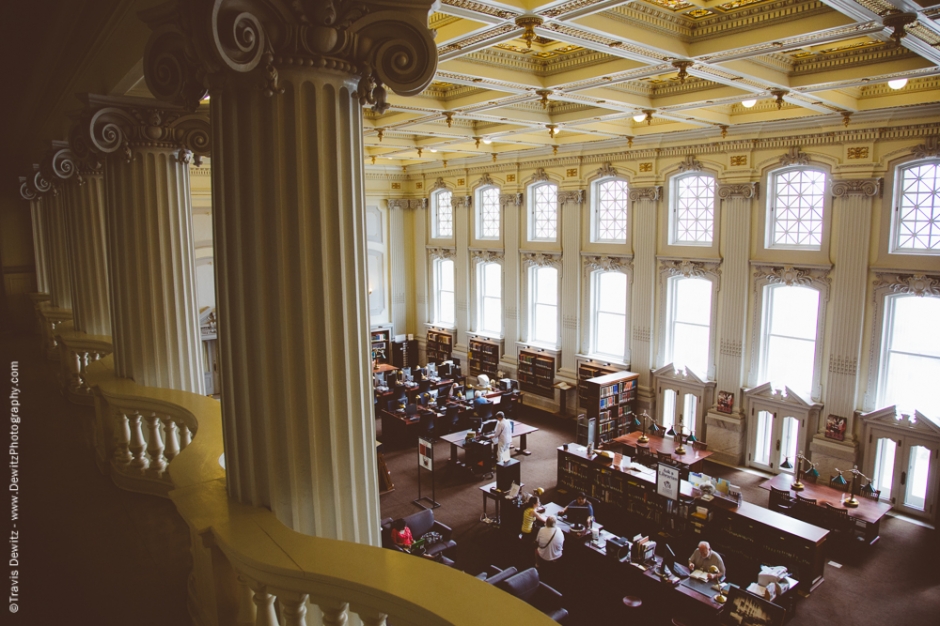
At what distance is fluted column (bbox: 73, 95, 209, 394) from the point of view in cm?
387

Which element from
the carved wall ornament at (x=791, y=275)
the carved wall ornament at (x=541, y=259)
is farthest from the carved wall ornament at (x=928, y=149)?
the carved wall ornament at (x=541, y=259)

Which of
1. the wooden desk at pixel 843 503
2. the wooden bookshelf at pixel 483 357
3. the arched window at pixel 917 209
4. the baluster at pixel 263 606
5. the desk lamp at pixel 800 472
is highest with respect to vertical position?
the arched window at pixel 917 209

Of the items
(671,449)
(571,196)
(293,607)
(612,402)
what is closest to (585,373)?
(612,402)

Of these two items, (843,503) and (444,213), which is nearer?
(843,503)

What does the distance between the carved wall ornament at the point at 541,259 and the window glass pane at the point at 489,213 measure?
1383 millimetres

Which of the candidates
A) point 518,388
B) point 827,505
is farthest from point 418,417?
point 827,505

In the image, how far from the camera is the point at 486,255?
16.1 meters

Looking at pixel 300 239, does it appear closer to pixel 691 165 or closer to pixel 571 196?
pixel 691 165

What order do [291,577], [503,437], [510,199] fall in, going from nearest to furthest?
1. [291,577]
2. [503,437]
3. [510,199]

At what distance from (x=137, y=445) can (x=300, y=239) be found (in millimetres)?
2477

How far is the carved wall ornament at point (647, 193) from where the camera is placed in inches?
479

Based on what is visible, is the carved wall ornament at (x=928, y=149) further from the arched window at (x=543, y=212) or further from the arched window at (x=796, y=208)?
the arched window at (x=543, y=212)

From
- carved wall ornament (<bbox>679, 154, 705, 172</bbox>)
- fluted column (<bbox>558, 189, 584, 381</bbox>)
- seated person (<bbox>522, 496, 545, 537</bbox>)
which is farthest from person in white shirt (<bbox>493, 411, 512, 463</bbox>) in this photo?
carved wall ornament (<bbox>679, 154, 705, 172</bbox>)

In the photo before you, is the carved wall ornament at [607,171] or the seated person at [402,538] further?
the carved wall ornament at [607,171]
